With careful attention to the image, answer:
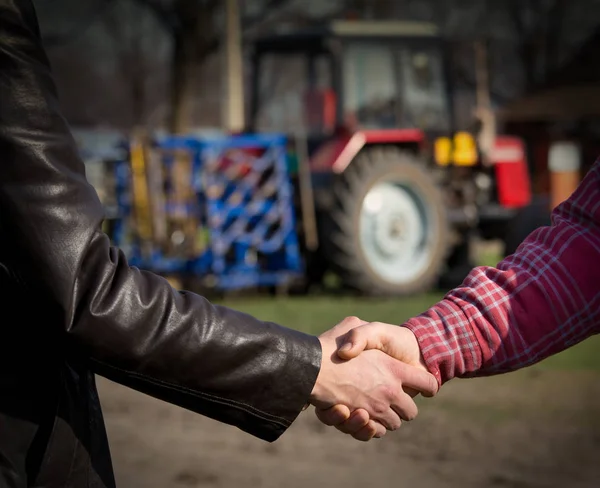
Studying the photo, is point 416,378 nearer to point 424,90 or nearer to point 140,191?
point 140,191

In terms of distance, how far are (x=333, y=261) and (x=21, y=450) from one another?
304 inches

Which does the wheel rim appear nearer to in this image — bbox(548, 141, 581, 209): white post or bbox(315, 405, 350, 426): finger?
bbox(548, 141, 581, 209): white post

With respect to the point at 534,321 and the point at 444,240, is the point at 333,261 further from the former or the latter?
the point at 534,321

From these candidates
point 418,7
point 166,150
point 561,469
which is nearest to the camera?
point 561,469

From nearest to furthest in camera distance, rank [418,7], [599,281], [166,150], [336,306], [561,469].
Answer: [599,281]
[561,469]
[336,306]
[166,150]
[418,7]

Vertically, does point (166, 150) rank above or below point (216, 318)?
below

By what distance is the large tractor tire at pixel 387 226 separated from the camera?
30.8 feet

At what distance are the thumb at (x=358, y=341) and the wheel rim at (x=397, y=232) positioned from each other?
7066mm

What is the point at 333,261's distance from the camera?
372 inches

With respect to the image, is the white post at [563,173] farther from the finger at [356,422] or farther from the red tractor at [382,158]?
the finger at [356,422]

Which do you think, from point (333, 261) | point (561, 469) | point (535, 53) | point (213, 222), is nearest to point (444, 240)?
point (333, 261)

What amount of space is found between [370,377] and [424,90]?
841 centimetres

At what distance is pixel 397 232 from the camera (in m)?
9.92

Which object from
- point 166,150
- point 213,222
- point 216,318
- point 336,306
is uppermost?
point 216,318
